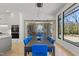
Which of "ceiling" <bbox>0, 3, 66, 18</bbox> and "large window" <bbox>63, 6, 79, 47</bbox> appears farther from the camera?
"ceiling" <bbox>0, 3, 66, 18</bbox>

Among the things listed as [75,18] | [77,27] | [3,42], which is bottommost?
[3,42]

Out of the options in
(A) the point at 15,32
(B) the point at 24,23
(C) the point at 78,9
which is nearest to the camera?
(C) the point at 78,9

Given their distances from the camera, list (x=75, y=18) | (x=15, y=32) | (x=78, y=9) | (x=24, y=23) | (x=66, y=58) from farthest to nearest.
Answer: (x=24, y=23)
(x=15, y=32)
(x=75, y=18)
(x=78, y=9)
(x=66, y=58)

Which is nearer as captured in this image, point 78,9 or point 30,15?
point 78,9

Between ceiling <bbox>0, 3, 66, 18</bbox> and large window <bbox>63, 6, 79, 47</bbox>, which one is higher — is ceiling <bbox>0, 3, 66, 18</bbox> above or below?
above

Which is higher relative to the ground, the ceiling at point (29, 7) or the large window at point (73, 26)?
the ceiling at point (29, 7)

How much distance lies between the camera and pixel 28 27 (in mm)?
13492

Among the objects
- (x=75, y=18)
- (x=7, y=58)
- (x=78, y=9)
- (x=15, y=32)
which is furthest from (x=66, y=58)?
(x=15, y=32)

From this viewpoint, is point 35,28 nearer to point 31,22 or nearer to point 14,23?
point 31,22

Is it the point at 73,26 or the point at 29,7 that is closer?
the point at 73,26

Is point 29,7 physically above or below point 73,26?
above

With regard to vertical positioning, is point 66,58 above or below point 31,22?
below

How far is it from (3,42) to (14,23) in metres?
5.55

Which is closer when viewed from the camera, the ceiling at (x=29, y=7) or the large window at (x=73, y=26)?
the large window at (x=73, y=26)
